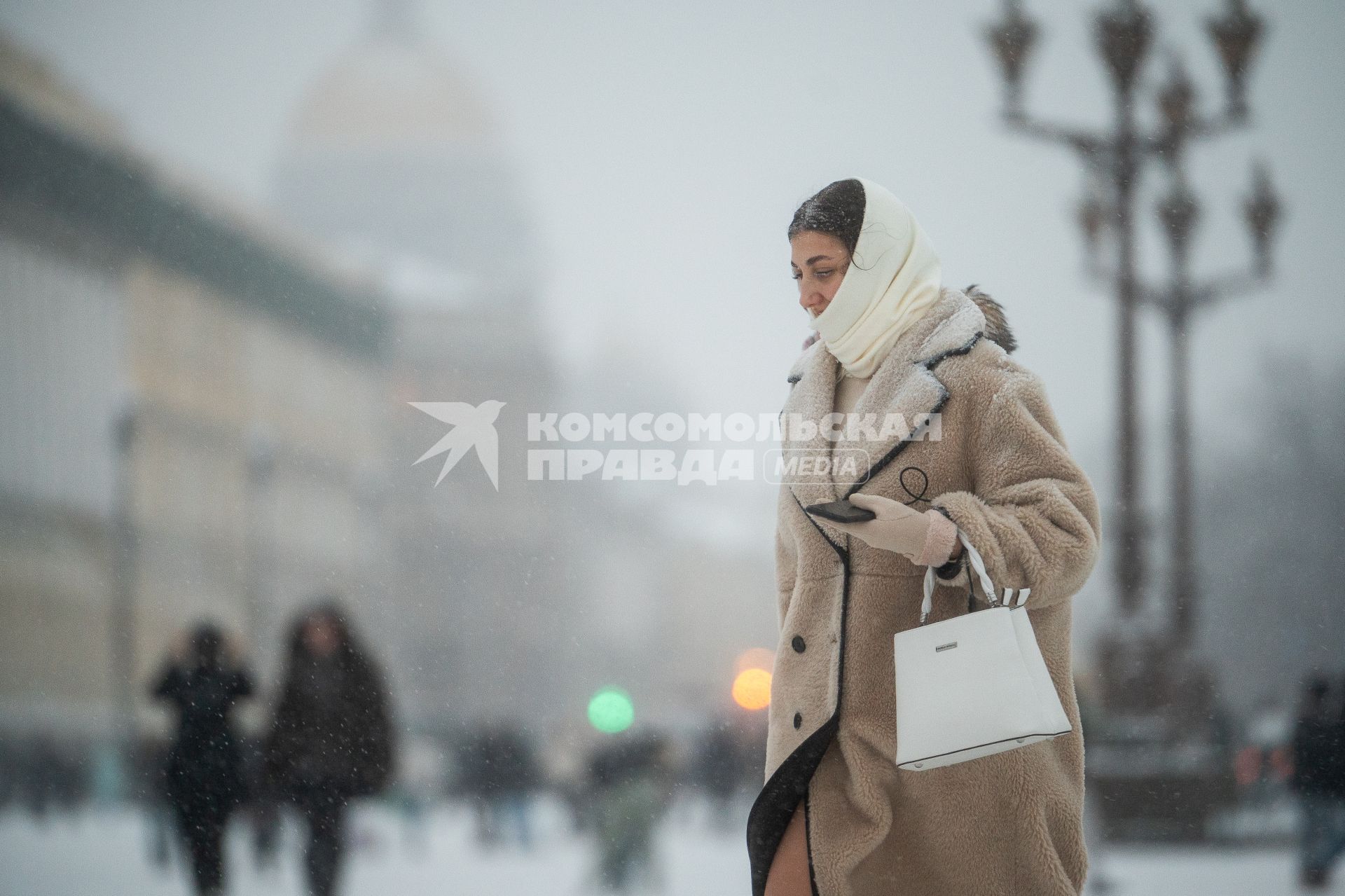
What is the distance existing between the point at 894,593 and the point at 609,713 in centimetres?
308

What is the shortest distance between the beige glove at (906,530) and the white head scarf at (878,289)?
1.40 ft

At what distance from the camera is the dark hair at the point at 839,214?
240cm

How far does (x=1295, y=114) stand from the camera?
5023mm

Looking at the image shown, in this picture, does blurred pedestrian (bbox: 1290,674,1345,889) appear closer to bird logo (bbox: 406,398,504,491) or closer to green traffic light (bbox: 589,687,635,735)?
green traffic light (bbox: 589,687,635,735)

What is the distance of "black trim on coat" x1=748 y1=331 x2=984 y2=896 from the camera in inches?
92.3

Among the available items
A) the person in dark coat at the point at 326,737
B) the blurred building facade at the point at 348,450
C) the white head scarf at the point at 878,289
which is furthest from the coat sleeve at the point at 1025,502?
the person in dark coat at the point at 326,737

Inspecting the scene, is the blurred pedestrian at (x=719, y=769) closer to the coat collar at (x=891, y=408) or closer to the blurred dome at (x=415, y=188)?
the blurred dome at (x=415, y=188)

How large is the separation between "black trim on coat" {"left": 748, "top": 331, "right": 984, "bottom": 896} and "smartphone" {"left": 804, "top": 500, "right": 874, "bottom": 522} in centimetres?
24

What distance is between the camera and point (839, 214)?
7.93ft

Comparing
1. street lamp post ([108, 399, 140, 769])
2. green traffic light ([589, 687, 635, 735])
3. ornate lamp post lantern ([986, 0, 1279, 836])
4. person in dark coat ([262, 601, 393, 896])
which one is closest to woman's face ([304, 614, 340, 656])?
person in dark coat ([262, 601, 393, 896])

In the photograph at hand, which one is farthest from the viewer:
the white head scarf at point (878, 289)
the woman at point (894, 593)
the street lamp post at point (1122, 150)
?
the street lamp post at point (1122, 150)

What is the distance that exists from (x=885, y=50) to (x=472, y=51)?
1.62 m

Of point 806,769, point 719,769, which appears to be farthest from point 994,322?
point 719,769

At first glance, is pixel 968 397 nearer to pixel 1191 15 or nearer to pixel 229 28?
pixel 1191 15
